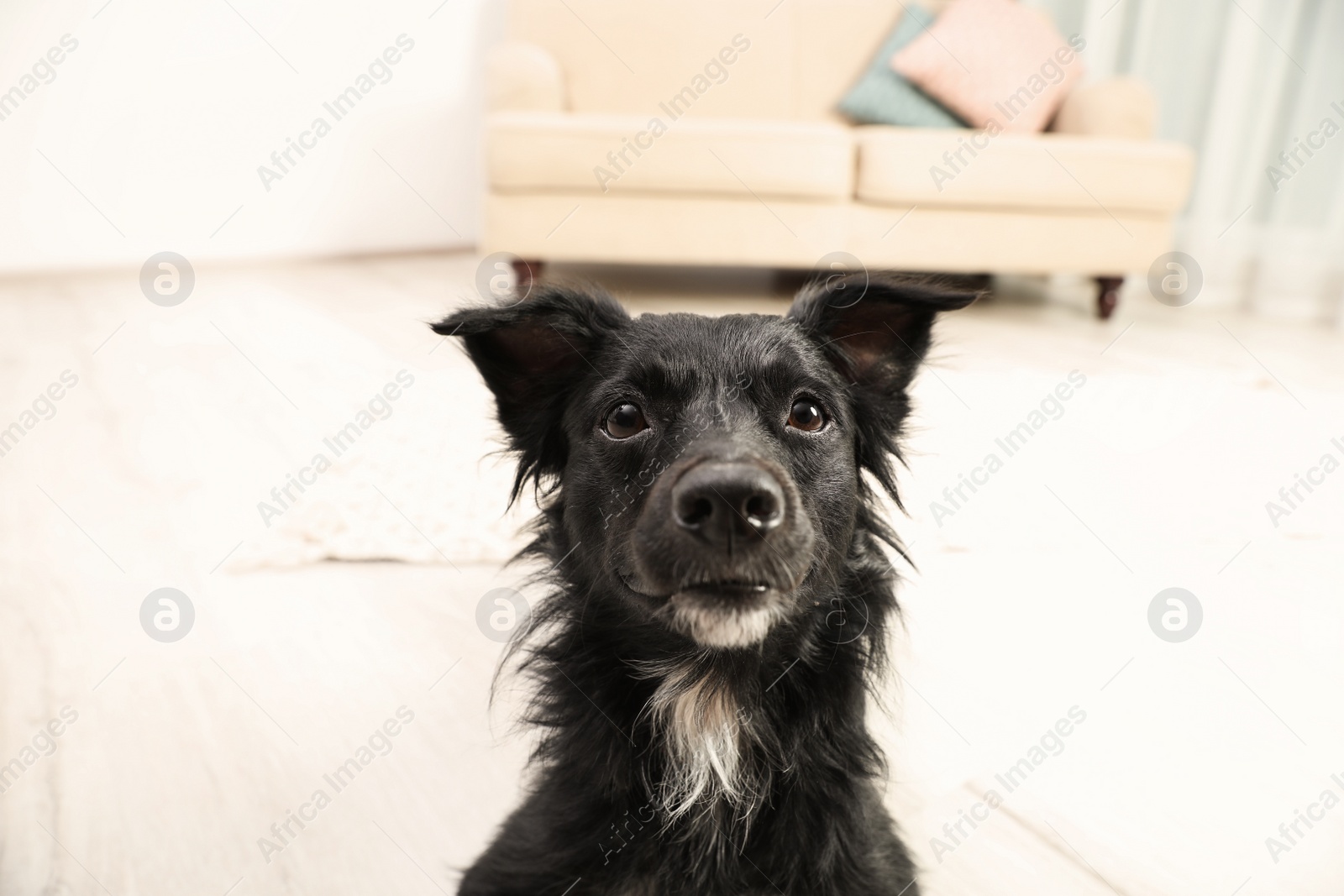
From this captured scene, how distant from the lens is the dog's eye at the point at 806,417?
1.57 metres

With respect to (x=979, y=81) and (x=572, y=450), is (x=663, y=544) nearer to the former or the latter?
(x=572, y=450)

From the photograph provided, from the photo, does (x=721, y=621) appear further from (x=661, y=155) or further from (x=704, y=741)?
(x=661, y=155)

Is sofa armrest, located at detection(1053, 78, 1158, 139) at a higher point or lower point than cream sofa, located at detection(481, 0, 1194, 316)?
higher

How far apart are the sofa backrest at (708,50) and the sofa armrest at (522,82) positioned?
0.61 meters

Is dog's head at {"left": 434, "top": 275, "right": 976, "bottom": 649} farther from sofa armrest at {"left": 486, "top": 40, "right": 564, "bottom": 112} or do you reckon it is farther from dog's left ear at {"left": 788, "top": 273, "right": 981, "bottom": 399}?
sofa armrest at {"left": 486, "top": 40, "right": 564, "bottom": 112}

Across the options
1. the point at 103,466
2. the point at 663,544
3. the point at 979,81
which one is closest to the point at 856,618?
the point at 663,544

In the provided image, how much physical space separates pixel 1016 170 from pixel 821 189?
3.43 feet

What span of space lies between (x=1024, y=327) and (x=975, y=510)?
2802 mm

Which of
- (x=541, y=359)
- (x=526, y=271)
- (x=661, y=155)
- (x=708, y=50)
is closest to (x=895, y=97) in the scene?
(x=708, y=50)

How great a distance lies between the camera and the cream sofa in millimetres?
5211

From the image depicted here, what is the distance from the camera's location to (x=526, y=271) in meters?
5.65

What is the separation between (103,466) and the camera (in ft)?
11.2

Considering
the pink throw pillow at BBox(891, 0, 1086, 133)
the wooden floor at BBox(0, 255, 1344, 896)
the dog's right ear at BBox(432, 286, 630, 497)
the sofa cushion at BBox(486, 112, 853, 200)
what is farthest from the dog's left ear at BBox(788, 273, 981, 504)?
the pink throw pillow at BBox(891, 0, 1086, 133)

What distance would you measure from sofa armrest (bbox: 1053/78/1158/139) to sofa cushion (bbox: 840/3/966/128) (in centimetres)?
70
